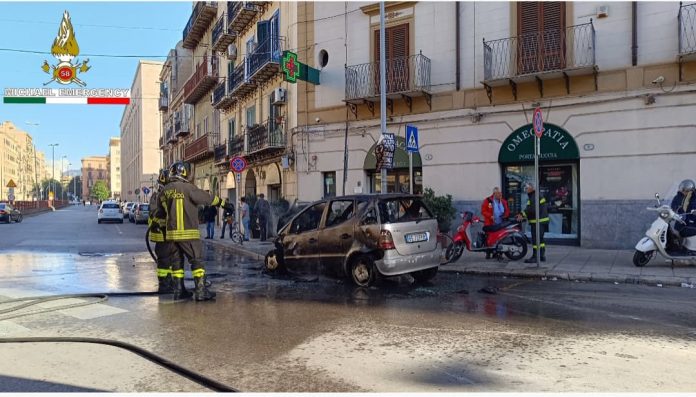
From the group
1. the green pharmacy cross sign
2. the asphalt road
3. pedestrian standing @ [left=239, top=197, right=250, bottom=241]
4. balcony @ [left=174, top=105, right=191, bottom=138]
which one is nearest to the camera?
the asphalt road

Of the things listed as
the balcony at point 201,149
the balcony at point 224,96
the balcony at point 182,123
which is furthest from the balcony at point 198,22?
the balcony at point 201,149

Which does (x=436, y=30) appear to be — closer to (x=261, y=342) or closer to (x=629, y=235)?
(x=629, y=235)

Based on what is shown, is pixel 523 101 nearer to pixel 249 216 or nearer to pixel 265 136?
pixel 249 216

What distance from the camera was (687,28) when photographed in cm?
1178

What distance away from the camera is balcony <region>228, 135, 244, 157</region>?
25.1 m

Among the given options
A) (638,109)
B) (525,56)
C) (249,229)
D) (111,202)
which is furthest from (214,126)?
(638,109)

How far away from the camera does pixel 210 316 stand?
6.48m

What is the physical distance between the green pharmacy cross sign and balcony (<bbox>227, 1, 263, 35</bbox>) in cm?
699

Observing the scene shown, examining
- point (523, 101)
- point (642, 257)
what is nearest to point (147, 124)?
point (523, 101)

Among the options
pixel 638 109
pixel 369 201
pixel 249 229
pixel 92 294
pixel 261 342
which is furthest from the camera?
pixel 249 229

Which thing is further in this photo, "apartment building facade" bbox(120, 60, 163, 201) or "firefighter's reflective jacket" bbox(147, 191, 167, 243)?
"apartment building facade" bbox(120, 60, 163, 201)

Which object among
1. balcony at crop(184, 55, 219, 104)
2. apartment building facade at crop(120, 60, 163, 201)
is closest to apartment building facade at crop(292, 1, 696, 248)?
balcony at crop(184, 55, 219, 104)

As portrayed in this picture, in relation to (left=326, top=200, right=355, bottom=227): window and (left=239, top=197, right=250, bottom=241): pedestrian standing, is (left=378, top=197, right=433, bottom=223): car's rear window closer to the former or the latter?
(left=326, top=200, right=355, bottom=227): window

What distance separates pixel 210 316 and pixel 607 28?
11777 millimetres
